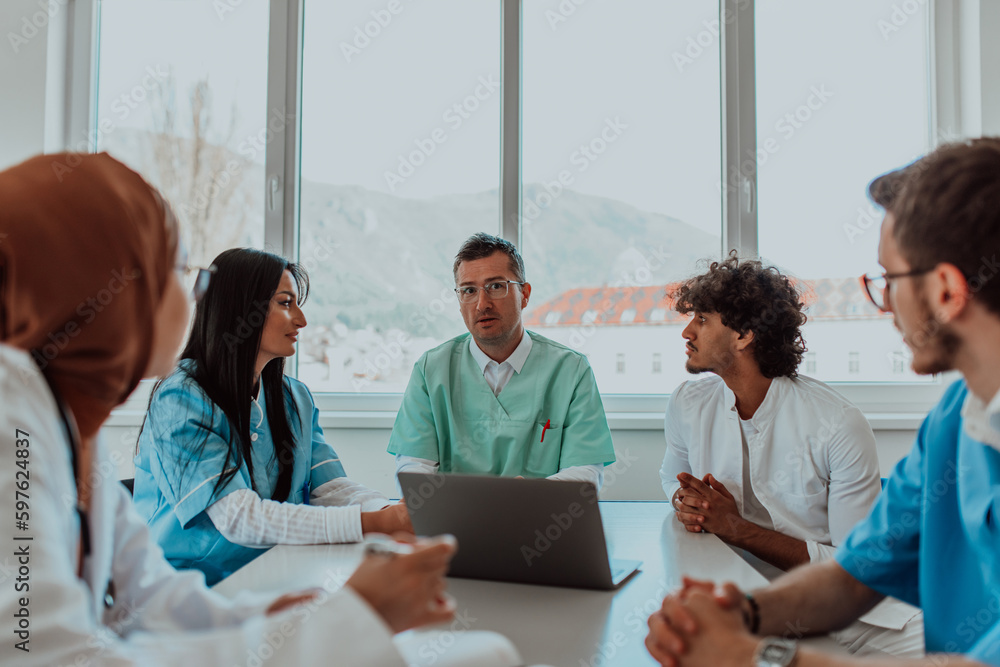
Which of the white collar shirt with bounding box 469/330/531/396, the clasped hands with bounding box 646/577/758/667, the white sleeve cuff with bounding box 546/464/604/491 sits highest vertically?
the white collar shirt with bounding box 469/330/531/396

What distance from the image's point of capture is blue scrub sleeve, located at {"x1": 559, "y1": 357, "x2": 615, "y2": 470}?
2.08 m

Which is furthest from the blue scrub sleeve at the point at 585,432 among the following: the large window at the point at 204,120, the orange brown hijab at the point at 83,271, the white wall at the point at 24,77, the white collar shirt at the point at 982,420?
the white wall at the point at 24,77

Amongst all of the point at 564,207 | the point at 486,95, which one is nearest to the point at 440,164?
the point at 486,95

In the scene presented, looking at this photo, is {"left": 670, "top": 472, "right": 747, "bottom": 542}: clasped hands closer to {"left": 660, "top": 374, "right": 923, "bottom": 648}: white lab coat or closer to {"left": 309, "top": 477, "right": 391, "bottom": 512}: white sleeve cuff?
{"left": 660, "top": 374, "right": 923, "bottom": 648}: white lab coat

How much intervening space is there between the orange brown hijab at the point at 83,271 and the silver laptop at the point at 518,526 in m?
0.51

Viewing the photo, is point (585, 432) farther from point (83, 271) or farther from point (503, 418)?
point (83, 271)

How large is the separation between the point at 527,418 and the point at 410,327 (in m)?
1.05

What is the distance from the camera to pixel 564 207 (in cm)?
302

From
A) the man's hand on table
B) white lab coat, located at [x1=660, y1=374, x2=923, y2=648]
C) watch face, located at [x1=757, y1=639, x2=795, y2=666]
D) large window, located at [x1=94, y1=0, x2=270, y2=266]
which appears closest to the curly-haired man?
white lab coat, located at [x1=660, y1=374, x2=923, y2=648]

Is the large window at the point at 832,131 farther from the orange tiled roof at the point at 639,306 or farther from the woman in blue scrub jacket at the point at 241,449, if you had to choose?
the woman in blue scrub jacket at the point at 241,449

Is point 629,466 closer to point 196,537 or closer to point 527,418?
point 527,418

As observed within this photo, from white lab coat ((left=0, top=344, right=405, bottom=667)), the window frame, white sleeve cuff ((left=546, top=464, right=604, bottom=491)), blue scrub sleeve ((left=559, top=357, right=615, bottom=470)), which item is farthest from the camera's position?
the window frame

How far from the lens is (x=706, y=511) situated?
1534 mm

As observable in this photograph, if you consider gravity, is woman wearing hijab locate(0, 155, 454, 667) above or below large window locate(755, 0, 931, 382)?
below
